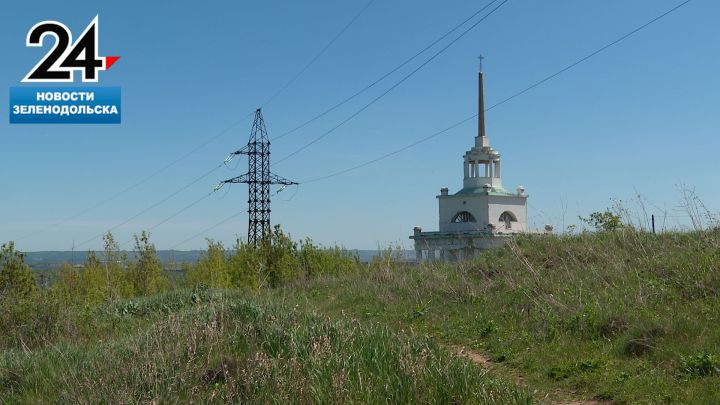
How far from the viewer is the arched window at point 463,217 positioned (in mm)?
60906

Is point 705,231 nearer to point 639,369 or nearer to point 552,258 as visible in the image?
point 552,258

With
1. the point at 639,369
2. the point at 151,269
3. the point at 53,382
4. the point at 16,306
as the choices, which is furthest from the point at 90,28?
the point at 639,369

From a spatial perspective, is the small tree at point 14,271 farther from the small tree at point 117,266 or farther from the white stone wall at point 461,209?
the white stone wall at point 461,209

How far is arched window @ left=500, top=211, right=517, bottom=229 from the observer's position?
198 feet

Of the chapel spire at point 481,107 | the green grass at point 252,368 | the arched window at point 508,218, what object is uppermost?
the chapel spire at point 481,107

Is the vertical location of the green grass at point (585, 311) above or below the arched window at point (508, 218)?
below

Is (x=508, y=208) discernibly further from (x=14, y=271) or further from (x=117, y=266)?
(x=14, y=271)

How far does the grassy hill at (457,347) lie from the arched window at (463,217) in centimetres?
4591

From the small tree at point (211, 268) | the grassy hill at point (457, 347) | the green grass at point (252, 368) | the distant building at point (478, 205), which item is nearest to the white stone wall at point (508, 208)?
the distant building at point (478, 205)

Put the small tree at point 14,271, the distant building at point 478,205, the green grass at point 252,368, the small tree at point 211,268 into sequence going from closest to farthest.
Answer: the green grass at point 252,368 < the small tree at point 14,271 < the small tree at point 211,268 < the distant building at point 478,205

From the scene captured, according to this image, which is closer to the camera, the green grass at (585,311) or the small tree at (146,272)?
the green grass at (585,311)

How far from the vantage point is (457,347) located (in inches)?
426

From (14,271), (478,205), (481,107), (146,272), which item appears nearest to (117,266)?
(146,272)

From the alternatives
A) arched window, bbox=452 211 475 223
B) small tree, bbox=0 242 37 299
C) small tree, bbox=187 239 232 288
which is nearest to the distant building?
arched window, bbox=452 211 475 223
